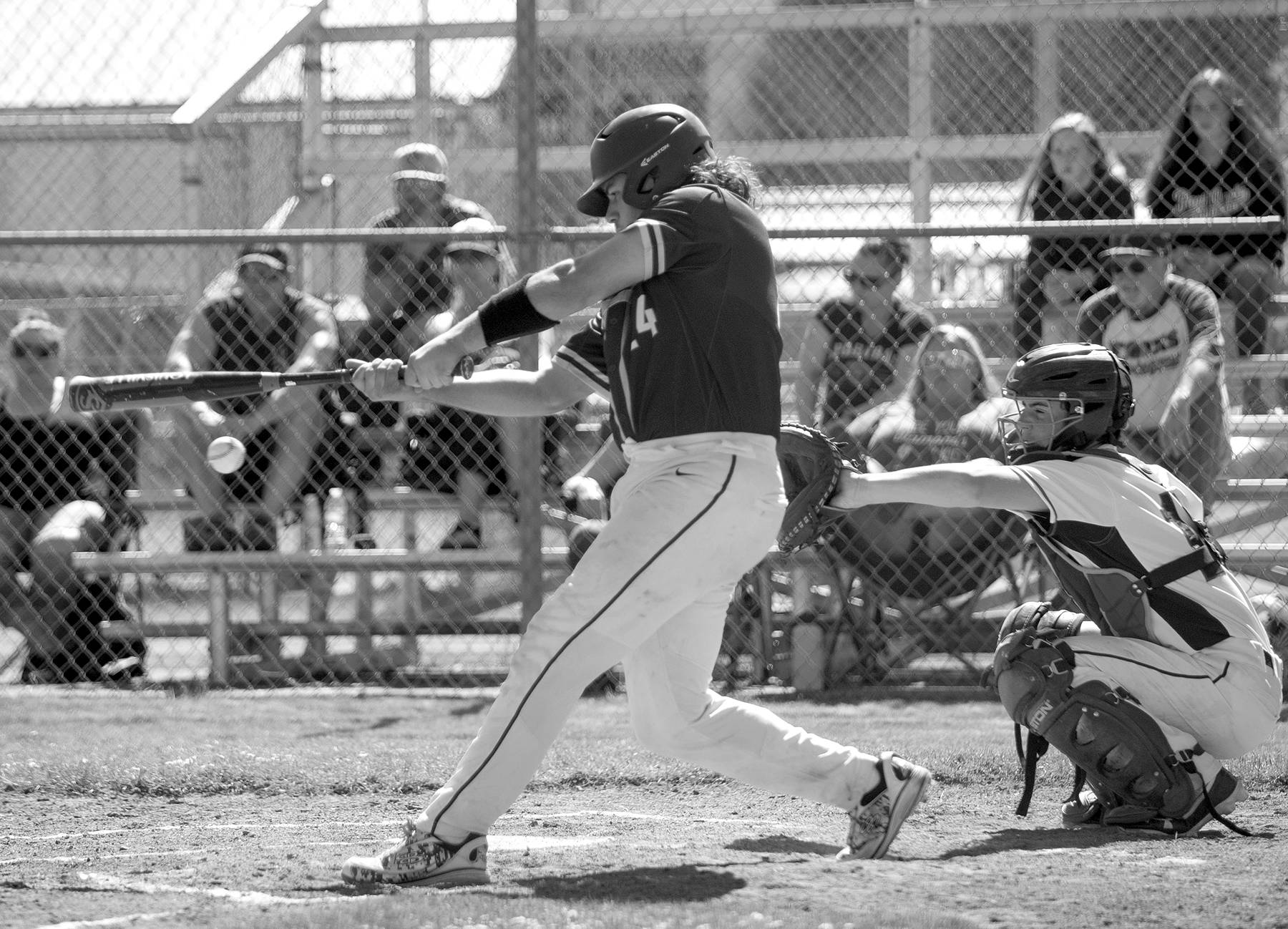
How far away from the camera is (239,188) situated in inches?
310

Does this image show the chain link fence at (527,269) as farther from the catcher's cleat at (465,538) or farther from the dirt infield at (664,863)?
the dirt infield at (664,863)

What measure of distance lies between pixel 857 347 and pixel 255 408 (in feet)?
9.10

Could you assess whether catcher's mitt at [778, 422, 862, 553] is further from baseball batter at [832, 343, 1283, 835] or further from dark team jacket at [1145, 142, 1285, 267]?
dark team jacket at [1145, 142, 1285, 267]

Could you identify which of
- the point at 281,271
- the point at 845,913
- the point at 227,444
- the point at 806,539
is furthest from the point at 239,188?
the point at 845,913

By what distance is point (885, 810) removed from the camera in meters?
3.47

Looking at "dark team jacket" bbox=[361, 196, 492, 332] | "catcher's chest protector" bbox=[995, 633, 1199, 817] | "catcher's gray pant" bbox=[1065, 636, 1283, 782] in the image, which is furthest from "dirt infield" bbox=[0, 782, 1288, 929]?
"dark team jacket" bbox=[361, 196, 492, 332]

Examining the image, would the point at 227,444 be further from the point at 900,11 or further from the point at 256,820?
the point at 900,11

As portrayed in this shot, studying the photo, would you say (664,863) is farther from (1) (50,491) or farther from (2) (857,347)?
(1) (50,491)

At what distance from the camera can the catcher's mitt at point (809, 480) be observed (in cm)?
373

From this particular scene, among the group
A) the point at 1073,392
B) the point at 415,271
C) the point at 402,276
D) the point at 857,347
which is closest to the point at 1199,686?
the point at 1073,392

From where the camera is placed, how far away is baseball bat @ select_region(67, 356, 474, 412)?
4.27 m

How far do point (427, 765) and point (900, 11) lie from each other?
186 inches

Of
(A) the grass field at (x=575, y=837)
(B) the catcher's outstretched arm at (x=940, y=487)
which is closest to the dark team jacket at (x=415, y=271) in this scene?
(A) the grass field at (x=575, y=837)

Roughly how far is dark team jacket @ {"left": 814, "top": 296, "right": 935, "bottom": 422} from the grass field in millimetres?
1386
